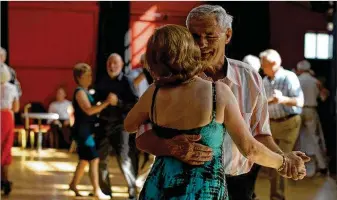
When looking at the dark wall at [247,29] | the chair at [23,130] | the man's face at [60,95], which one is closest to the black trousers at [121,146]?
the chair at [23,130]

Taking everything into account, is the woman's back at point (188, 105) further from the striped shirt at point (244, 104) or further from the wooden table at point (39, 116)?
the wooden table at point (39, 116)

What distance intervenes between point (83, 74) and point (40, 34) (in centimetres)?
704

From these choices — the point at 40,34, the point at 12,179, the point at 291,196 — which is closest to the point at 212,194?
the point at 291,196

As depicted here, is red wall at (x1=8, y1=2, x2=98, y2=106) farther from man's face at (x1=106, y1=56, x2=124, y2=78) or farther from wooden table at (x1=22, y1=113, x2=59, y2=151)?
man's face at (x1=106, y1=56, x2=124, y2=78)

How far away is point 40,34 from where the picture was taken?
12.9 metres

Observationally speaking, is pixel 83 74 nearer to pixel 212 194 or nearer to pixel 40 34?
pixel 212 194

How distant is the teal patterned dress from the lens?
195cm

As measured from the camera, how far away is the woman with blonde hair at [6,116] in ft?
20.6

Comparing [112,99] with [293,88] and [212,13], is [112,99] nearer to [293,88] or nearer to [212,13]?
[293,88]

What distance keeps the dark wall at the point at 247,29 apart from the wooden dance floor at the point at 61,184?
4.25m

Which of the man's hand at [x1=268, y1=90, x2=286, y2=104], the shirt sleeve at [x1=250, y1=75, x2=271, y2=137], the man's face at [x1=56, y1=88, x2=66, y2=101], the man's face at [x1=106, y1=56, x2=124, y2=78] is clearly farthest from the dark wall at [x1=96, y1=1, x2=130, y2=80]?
the shirt sleeve at [x1=250, y1=75, x2=271, y2=137]

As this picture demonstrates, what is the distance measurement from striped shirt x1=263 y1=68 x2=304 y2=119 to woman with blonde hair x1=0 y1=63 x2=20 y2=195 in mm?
2400

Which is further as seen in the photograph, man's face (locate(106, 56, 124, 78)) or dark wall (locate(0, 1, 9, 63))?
dark wall (locate(0, 1, 9, 63))

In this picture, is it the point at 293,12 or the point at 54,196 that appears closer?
the point at 54,196
